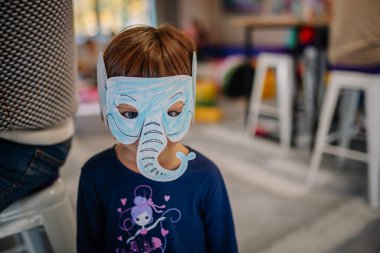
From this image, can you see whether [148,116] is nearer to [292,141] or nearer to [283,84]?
[283,84]

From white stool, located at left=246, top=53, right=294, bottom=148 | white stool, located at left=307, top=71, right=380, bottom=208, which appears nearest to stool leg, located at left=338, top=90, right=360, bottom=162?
white stool, located at left=307, top=71, right=380, bottom=208

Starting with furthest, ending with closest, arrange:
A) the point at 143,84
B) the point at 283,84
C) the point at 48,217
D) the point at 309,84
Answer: the point at 309,84
the point at 283,84
the point at 48,217
the point at 143,84

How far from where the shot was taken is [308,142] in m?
2.61

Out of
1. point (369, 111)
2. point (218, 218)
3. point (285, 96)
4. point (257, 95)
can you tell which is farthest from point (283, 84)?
point (218, 218)

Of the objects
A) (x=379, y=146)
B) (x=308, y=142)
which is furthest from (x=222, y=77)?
(x=379, y=146)

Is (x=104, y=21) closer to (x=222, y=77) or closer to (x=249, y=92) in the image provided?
(x=222, y=77)

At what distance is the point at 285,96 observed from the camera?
2.42 meters

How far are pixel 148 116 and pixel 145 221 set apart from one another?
242mm

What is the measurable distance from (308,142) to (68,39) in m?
2.21

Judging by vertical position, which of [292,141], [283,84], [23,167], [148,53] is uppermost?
[148,53]

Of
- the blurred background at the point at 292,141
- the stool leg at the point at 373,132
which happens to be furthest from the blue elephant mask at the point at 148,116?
the stool leg at the point at 373,132

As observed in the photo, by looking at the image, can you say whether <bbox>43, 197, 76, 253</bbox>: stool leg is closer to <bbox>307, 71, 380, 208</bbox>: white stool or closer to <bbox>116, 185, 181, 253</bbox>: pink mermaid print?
<bbox>116, 185, 181, 253</bbox>: pink mermaid print

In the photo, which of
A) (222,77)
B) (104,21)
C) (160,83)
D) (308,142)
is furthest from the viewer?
(104,21)

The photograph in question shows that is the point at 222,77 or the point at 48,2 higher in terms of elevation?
the point at 48,2
